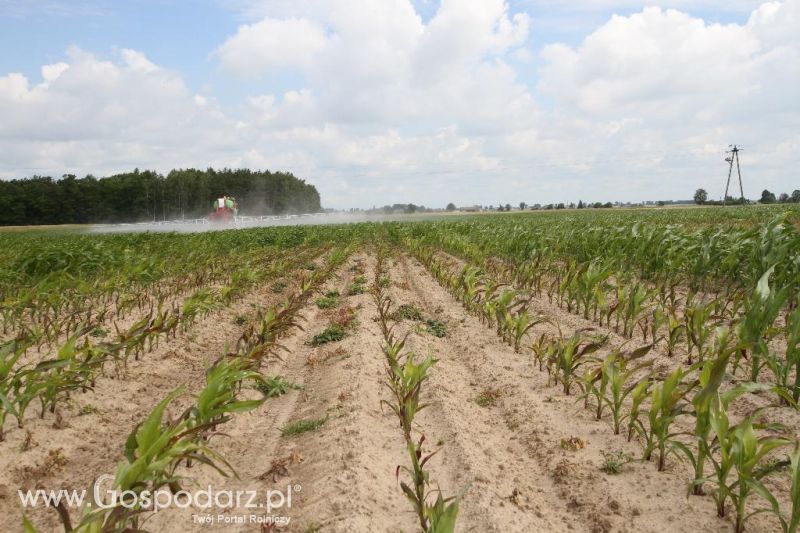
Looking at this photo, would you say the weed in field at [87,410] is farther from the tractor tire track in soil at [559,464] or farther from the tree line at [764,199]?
the tree line at [764,199]

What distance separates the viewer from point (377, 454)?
9.90 ft

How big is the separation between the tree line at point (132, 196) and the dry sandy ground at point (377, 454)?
72900 mm

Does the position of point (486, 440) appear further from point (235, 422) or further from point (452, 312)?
point (452, 312)

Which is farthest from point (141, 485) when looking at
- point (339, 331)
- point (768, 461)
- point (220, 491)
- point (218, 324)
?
point (218, 324)

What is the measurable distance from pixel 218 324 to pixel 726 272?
22.9 ft

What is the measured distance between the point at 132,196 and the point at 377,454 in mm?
77605

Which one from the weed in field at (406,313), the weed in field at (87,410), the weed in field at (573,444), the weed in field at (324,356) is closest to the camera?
the weed in field at (573,444)

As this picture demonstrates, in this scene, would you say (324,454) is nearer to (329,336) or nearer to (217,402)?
(217,402)

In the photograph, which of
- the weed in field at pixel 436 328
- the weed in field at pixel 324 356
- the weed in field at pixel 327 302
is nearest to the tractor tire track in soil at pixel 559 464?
the weed in field at pixel 436 328

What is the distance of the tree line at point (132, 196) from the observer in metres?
62.7

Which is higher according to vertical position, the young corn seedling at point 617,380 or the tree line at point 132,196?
the tree line at point 132,196

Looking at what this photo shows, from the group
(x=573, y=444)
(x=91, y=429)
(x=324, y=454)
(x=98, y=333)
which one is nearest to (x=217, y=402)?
(x=324, y=454)

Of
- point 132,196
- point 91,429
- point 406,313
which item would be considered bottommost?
point 91,429

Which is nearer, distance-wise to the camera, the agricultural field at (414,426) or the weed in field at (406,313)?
the agricultural field at (414,426)
